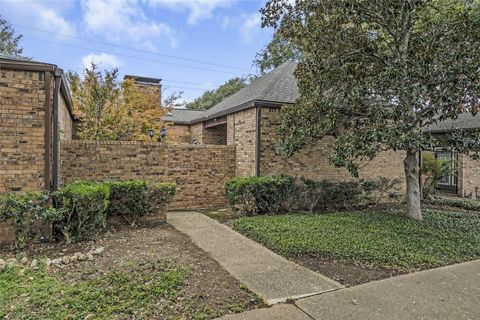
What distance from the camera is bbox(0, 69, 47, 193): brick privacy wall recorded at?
18.6 ft

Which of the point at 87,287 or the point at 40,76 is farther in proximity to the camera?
the point at 40,76

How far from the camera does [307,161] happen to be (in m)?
9.98

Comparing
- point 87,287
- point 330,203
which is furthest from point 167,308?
point 330,203

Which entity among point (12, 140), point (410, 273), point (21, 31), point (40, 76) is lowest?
point (410, 273)

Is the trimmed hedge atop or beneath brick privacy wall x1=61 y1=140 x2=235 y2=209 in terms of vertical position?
beneath

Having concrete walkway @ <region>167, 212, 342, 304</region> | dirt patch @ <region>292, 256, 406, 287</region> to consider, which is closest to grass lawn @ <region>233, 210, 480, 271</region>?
dirt patch @ <region>292, 256, 406, 287</region>

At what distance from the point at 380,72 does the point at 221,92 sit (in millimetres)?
26984

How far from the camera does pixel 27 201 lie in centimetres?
521

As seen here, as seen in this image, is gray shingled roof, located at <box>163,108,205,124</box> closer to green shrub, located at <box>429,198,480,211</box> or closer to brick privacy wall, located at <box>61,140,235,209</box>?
brick privacy wall, located at <box>61,140,235,209</box>

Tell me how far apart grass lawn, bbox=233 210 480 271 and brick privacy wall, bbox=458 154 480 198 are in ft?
21.0

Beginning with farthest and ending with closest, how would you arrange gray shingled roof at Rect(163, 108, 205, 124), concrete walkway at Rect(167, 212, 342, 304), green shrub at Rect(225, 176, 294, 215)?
gray shingled roof at Rect(163, 108, 205, 124), green shrub at Rect(225, 176, 294, 215), concrete walkway at Rect(167, 212, 342, 304)

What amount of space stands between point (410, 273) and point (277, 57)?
24540 mm

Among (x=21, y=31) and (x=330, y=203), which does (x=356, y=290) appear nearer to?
(x=330, y=203)

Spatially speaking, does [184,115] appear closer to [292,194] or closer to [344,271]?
[292,194]
